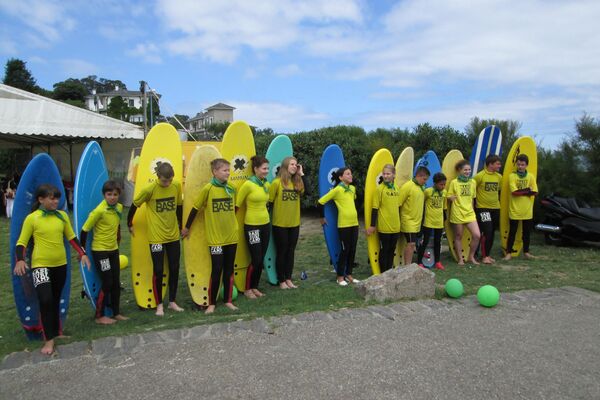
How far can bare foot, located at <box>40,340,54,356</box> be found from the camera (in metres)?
3.66

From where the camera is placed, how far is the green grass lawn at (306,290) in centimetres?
432

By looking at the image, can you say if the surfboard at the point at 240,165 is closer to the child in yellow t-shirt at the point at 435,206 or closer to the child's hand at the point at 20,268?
the child's hand at the point at 20,268

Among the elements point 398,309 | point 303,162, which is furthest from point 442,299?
point 303,162

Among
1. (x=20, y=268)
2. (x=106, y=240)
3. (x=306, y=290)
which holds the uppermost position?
(x=106, y=240)

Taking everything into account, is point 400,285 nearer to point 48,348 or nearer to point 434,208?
point 434,208

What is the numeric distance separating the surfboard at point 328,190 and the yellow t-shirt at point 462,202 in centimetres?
185

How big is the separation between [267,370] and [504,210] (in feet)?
18.6

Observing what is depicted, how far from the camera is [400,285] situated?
4984 millimetres

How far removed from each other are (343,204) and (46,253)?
11.1ft

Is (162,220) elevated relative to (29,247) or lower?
elevated

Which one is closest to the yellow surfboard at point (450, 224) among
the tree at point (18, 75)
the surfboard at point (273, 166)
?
the surfboard at point (273, 166)

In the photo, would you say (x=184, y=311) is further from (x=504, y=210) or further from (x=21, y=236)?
(x=504, y=210)

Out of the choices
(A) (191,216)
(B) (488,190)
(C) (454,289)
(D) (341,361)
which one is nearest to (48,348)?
(A) (191,216)

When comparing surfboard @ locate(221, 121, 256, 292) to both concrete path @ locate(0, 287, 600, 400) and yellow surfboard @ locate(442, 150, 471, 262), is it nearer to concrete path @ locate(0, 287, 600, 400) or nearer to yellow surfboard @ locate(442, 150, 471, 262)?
concrete path @ locate(0, 287, 600, 400)
